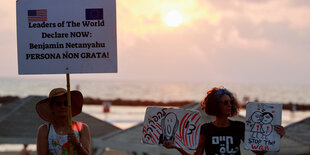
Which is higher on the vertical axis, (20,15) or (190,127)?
(20,15)

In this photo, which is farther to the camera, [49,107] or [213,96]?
[213,96]

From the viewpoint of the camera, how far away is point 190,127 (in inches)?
169

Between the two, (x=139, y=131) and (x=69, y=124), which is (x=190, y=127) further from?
(x=139, y=131)

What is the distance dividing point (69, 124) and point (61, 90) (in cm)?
30

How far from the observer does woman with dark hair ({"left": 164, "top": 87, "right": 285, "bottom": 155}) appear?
416 centimetres

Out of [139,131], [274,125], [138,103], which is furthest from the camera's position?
A: [138,103]

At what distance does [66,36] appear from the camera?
4.16 metres

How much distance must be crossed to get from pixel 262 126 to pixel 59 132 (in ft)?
5.87

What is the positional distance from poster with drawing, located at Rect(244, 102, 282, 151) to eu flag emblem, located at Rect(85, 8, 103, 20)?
1.52m

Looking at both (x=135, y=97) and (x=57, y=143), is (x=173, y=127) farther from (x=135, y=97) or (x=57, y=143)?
(x=135, y=97)

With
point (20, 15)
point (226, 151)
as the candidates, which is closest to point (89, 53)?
point (20, 15)

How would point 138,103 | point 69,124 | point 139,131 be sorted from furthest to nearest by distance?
point 138,103
point 139,131
point 69,124

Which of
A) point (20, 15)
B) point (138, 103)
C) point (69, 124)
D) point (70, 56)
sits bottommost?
point (138, 103)

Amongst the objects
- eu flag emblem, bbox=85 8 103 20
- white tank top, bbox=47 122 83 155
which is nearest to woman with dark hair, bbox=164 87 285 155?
white tank top, bbox=47 122 83 155
